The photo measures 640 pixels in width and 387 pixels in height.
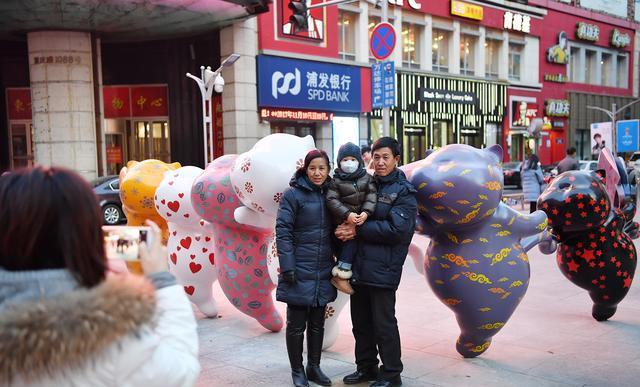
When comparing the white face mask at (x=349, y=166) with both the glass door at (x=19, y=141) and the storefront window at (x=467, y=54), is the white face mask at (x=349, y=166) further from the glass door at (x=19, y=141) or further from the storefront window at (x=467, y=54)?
the storefront window at (x=467, y=54)

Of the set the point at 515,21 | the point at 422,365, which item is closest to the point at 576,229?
the point at 422,365

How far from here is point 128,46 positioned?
70.4 feet

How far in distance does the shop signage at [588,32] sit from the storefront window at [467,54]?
860cm

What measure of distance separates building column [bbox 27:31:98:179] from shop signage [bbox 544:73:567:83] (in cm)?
2250

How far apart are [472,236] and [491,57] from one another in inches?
1029

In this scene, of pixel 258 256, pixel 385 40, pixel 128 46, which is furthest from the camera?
pixel 128 46

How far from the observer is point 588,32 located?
3334 cm

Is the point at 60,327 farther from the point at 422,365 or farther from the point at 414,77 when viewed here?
the point at 414,77

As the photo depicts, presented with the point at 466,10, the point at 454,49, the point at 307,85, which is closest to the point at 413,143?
the point at 454,49

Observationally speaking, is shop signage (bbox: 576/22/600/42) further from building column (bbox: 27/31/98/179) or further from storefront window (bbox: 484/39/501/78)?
building column (bbox: 27/31/98/179)

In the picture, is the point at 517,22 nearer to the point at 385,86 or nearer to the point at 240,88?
the point at 240,88

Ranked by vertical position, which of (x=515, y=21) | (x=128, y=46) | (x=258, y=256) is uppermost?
(x=515, y=21)

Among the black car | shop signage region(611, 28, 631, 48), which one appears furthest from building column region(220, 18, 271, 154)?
shop signage region(611, 28, 631, 48)

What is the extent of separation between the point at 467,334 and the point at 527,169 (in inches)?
358
